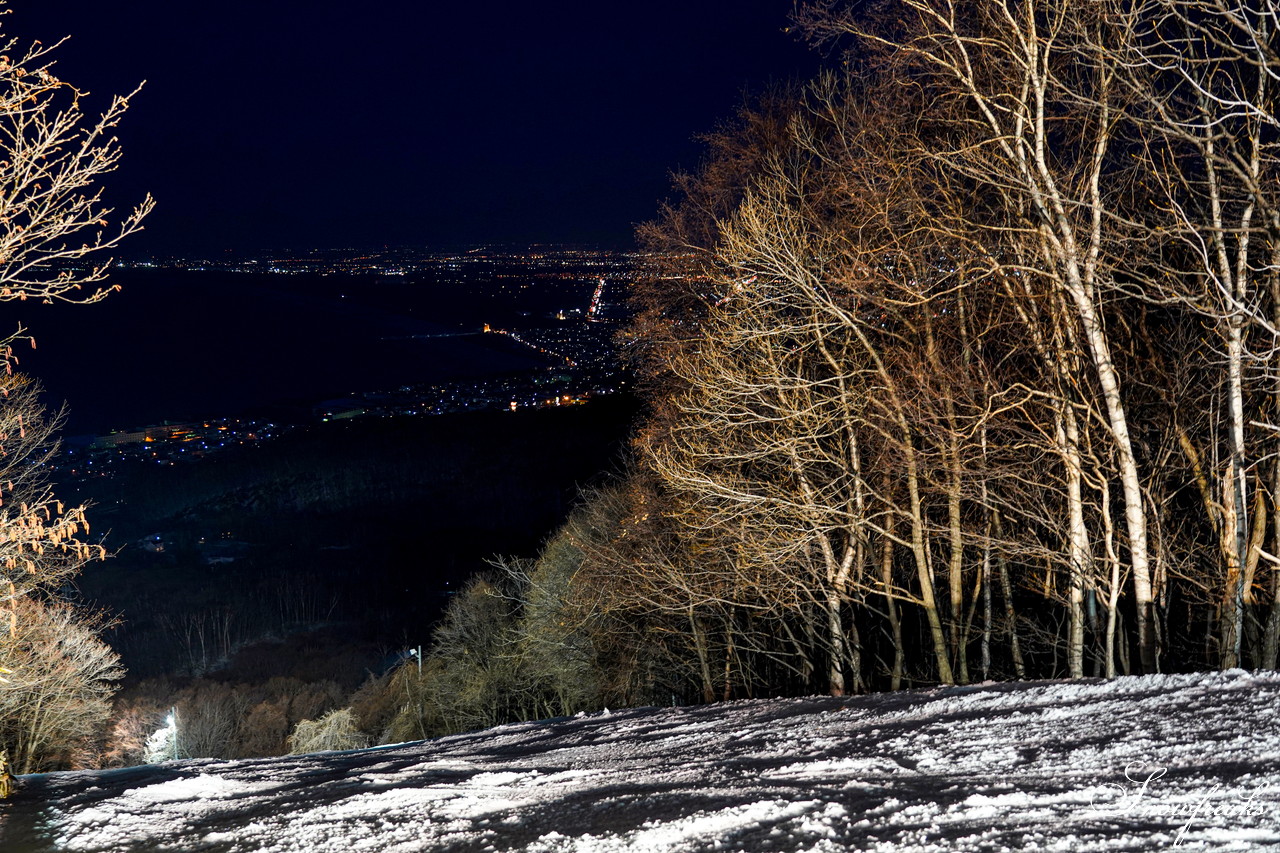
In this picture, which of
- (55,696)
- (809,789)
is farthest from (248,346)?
(809,789)

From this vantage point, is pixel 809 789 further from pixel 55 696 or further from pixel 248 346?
pixel 248 346

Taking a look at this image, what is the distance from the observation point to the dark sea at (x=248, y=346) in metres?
110

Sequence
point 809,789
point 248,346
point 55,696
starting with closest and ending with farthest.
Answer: point 809,789 < point 55,696 < point 248,346

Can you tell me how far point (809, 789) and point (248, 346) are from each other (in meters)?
132

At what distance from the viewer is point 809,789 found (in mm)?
5359

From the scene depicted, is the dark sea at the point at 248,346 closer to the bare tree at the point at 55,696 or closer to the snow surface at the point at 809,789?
the bare tree at the point at 55,696

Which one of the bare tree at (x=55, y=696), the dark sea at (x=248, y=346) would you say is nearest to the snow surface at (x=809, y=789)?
the bare tree at (x=55, y=696)

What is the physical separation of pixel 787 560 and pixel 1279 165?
294 inches

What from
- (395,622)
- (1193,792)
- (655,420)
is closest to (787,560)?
(655,420)

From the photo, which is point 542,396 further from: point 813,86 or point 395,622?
point 813,86

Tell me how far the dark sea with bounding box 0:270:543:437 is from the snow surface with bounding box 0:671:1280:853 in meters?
99.7

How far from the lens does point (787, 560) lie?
12547mm

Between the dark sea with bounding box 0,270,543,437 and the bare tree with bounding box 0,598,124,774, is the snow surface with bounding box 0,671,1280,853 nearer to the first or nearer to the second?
the bare tree with bounding box 0,598,124,774

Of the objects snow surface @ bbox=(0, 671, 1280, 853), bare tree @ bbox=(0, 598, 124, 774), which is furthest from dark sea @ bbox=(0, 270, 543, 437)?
snow surface @ bbox=(0, 671, 1280, 853)
